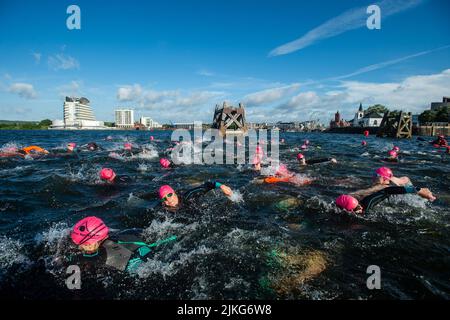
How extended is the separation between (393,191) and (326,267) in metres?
3.03

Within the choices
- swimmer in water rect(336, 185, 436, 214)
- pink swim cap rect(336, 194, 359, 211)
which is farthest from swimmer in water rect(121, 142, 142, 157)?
swimmer in water rect(336, 185, 436, 214)

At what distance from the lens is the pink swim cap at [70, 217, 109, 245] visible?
4.52 metres

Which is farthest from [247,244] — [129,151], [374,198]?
[129,151]

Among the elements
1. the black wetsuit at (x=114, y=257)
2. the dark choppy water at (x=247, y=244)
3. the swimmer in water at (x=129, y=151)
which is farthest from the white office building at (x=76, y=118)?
the black wetsuit at (x=114, y=257)

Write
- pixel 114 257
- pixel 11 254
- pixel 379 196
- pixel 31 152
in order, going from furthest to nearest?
pixel 31 152, pixel 379 196, pixel 11 254, pixel 114 257

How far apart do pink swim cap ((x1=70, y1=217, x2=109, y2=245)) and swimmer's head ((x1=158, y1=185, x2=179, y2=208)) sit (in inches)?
97.5

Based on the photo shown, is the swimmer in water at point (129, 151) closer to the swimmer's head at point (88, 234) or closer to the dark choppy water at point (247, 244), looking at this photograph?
the dark choppy water at point (247, 244)

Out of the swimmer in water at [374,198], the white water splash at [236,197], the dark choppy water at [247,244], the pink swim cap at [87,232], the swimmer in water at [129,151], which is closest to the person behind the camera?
the dark choppy water at [247,244]

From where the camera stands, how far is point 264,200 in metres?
8.89

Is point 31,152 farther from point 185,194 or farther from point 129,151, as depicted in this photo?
point 185,194

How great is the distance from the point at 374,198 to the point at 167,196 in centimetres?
533

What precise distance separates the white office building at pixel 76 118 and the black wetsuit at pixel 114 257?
15386 cm

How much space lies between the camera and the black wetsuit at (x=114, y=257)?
464 centimetres

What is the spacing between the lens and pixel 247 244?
18.8 feet
